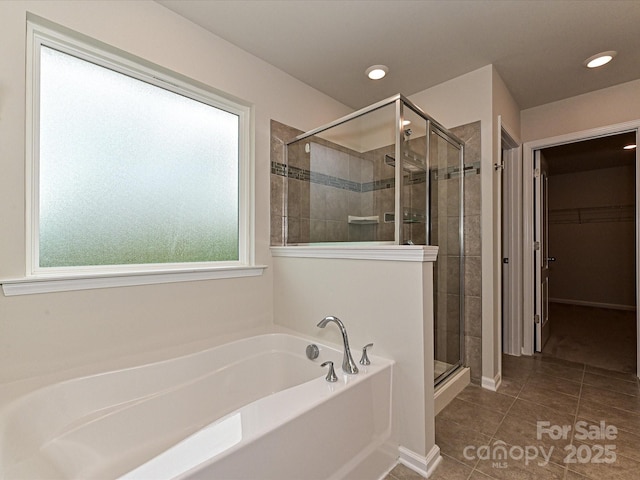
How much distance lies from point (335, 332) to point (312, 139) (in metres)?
1.49

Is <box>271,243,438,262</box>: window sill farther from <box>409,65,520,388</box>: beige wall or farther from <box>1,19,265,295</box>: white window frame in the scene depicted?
<box>409,65,520,388</box>: beige wall

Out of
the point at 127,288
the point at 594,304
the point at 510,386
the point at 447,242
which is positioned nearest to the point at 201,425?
the point at 127,288

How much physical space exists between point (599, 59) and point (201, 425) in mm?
3558

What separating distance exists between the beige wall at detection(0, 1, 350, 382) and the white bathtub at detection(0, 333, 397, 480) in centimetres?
18

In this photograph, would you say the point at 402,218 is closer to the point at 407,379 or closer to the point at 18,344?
the point at 407,379

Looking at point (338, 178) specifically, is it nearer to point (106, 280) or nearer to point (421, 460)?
point (106, 280)

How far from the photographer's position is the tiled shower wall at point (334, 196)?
7.76 feet

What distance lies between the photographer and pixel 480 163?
2.39 m

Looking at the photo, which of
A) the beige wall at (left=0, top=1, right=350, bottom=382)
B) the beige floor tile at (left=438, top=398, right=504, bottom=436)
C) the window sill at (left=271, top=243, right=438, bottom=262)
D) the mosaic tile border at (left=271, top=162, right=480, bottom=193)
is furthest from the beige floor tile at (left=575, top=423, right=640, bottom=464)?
the beige wall at (left=0, top=1, right=350, bottom=382)

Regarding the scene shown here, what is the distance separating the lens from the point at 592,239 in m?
5.20

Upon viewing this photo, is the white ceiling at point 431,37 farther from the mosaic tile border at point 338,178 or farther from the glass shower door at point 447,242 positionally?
the mosaic tile border at point 338,178

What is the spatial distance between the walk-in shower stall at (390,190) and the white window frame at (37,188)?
0.37 m

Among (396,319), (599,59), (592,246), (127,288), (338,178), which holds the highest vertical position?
(599,59)

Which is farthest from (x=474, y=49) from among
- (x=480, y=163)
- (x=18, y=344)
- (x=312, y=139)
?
(x=18, y=344)
